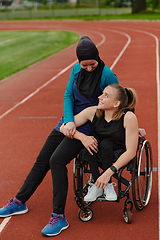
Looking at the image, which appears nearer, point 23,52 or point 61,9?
point 23,52

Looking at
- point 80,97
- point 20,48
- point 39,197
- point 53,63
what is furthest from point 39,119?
point 20,48

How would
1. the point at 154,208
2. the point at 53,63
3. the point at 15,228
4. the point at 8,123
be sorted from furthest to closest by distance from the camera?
the point at 53,63 < the point at 8,123 < the point at 154,208 < the point at 15,228

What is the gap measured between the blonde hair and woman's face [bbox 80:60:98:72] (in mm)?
273

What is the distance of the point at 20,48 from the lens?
2133cm

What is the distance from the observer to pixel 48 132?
7.14 metres

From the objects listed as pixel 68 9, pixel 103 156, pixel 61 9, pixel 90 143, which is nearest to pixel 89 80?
pixel 90 143

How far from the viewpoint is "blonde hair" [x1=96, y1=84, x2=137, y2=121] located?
146 inches

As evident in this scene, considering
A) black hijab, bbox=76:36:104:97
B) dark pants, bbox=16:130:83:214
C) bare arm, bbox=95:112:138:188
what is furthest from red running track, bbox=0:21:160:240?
black hijab, bbox=76:36:104:97

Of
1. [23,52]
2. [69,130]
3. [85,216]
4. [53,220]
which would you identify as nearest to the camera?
[53,220]

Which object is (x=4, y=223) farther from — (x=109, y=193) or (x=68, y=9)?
(x=68, y=9)

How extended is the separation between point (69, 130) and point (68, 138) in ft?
0.41

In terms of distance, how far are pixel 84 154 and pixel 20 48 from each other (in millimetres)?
18579

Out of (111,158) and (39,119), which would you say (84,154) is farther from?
(39,119)

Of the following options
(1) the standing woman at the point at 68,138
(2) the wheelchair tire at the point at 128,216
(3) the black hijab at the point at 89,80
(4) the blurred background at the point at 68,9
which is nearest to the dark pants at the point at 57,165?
(1) the standing woman at the point at 68,138
